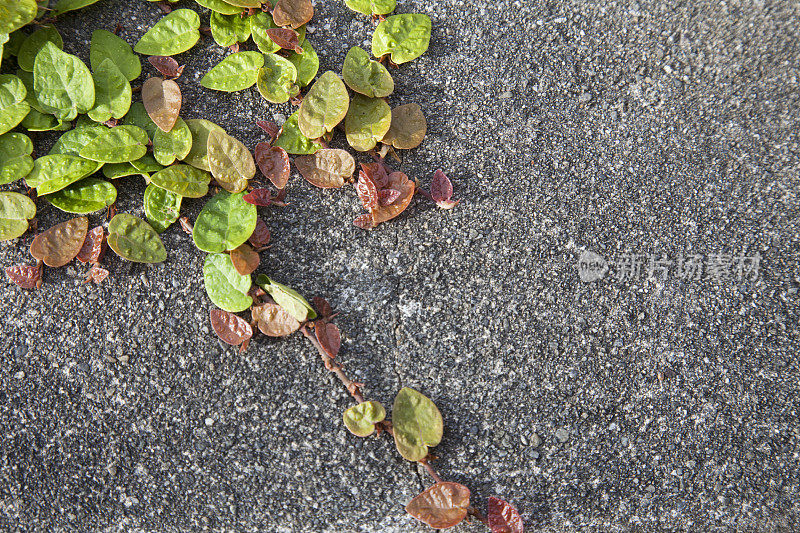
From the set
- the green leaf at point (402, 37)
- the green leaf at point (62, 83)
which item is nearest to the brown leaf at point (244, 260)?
the green leaf at point (62, 83)

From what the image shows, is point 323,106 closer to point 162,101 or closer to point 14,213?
point 162,101

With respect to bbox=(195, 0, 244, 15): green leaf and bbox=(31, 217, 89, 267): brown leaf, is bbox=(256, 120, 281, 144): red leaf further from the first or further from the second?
bbox=(31, 217, 89, 267): brown leaf

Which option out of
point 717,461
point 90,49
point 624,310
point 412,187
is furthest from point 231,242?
point 717,461

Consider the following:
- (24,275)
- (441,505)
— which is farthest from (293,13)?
(441,505)

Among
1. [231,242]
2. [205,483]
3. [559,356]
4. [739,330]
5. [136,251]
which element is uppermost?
[739,330]

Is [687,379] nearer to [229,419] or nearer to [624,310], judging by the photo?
[624,310]

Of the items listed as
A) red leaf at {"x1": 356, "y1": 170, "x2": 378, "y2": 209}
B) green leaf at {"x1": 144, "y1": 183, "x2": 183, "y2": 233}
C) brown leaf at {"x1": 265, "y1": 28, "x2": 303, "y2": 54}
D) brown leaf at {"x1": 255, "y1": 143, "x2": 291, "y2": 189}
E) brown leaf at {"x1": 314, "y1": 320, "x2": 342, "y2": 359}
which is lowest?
green leaf at {"x1": 144, "y1": 183, "x2": 183, "y2": 233}

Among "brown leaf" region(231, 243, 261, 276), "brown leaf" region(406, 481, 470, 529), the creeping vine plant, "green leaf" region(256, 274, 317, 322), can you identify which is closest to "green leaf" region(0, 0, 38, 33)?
the creeping vine plant
